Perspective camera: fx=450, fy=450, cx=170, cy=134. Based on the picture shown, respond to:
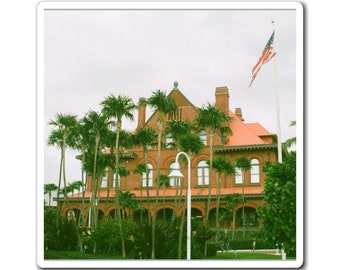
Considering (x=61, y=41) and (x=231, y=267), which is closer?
(x=231, y=267)

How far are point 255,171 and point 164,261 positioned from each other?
2468cm

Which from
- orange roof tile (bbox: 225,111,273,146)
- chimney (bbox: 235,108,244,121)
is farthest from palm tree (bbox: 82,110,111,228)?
chimney (bbox: 235,108,244,121)

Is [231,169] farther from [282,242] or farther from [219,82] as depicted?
[282,242]

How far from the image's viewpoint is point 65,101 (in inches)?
541

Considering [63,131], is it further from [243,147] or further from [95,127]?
[243,147]

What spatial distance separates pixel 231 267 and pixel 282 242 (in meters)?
2.36

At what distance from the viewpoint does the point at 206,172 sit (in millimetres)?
36312

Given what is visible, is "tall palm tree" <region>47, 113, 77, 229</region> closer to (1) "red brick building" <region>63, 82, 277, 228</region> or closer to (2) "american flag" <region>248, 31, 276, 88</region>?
(2) "american flag" <region>248, 31, 276, 88</region>

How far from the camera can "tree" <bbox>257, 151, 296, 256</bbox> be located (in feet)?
39.9

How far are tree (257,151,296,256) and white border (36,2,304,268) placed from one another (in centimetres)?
92

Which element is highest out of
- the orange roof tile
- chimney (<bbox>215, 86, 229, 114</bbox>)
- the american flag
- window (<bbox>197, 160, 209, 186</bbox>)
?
chimney (<bbox>215, 86, 229, 114</bbox>)

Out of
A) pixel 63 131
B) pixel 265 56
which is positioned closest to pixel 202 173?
pixel 63 131
